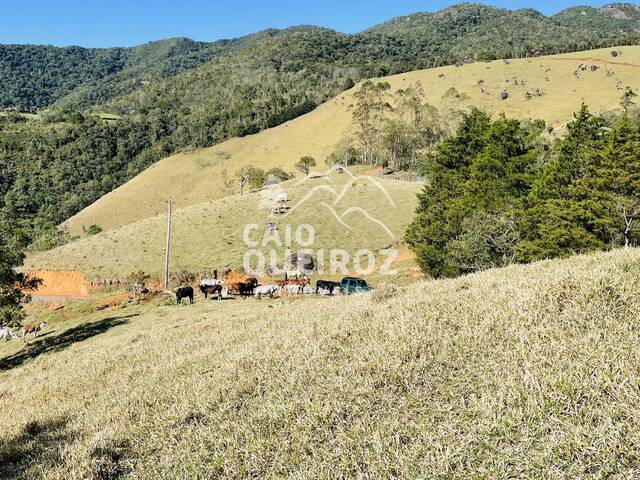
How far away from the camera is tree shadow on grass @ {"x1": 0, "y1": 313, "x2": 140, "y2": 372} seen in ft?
77.3

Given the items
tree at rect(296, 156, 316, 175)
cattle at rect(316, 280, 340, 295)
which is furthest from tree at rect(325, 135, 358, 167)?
cattle at rect(316, 280, 340, 295)

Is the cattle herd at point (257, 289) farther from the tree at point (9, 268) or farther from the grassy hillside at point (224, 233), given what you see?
the grassy hillside at point (224, 233)

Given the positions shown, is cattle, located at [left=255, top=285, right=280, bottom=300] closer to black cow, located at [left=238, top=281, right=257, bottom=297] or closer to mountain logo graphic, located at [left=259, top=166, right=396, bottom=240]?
black cow, located at [left=238, top=281, right=257, bottom=297]

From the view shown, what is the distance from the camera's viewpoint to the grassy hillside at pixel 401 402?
12.8 feet

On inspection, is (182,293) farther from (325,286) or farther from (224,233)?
(224,233)

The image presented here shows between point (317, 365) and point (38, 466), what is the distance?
413 centimetres

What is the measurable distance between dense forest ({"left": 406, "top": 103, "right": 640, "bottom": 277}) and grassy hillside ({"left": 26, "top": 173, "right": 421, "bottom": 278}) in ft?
59.5

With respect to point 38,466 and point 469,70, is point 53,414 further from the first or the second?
point 469,70

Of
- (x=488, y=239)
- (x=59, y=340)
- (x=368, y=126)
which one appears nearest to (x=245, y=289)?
(x=59, y=340)

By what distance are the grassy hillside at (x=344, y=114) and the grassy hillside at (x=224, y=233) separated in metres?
48.7

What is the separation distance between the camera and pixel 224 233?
5606 centimetres

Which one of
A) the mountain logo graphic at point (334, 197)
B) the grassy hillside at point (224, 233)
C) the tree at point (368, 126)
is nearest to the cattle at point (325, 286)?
the grassy hillside at point (224, 233)

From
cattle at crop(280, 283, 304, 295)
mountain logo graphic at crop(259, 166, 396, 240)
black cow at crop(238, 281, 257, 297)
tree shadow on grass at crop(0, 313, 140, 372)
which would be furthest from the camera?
mountain logo graphic at crop(259, 166, 396, 240)

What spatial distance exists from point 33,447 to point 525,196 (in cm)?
2769
